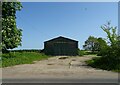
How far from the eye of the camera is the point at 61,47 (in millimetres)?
68500

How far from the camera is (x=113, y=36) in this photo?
84.7 ft

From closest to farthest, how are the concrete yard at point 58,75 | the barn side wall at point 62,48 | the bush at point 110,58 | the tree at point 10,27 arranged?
1. the concrete yard at point 58,75
2. the bush at point 110,58
3. the tree at point 10,27
4. the barn side wall at point 62,48

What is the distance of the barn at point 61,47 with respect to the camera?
223ft

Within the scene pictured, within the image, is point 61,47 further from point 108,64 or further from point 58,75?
point 58,75

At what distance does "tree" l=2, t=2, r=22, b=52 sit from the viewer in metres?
30.1

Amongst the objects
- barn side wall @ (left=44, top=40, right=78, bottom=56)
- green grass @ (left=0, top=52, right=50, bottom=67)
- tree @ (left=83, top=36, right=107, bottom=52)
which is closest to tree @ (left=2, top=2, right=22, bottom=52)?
green grass @ (left=0, top=52, right=50, bottom=67)

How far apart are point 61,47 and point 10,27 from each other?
37.8m

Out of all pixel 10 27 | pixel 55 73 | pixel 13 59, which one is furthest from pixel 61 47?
pixel 55 73

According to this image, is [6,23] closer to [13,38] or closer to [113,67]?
[13,38]

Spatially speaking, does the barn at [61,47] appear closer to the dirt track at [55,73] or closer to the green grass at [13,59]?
the green grass at [13,59]

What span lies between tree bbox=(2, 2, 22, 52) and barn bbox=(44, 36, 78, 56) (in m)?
35.6

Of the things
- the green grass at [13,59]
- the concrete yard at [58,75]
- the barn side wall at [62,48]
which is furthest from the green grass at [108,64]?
the barn side wall at [62,48]

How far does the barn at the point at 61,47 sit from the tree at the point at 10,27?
35.6 m

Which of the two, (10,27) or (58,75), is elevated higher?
(10,27)
